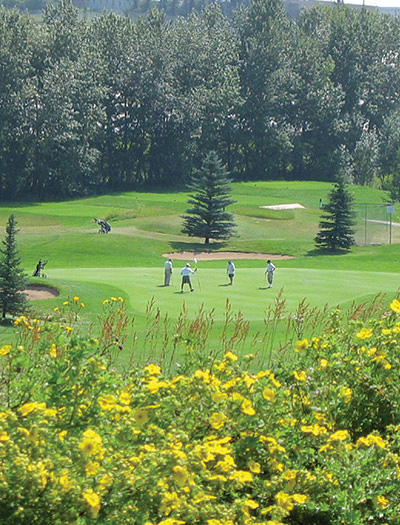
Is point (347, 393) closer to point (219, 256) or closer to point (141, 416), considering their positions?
point (141, 416)

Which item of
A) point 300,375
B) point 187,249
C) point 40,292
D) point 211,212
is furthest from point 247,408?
point 211,212

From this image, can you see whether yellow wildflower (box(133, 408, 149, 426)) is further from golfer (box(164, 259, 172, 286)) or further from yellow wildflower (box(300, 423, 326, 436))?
golfer (box(164, 259, 172, 286))

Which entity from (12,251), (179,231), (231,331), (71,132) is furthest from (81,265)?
(71,132)

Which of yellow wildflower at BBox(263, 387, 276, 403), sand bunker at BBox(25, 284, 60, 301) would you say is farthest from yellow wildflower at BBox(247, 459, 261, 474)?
sand bunker at BBox(25, 284, 60, 301)

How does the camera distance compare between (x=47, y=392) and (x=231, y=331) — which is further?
(x=231, y=331)

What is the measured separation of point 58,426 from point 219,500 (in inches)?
43.1

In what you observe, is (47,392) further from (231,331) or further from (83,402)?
(231,331)

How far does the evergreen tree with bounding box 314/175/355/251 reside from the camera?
4878 cm

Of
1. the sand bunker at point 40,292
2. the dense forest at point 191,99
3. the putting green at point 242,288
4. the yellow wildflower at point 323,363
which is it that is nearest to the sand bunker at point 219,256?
the putting green at point 242,288

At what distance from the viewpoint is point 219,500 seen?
5.52 meters

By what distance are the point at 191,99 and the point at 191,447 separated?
75050mm

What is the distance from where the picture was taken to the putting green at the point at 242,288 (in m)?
22.1

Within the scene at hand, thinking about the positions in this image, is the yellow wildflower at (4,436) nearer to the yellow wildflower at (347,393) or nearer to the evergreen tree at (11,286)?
the yellow wildflower at (347,393)

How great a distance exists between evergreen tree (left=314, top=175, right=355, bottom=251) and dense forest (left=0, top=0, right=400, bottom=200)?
2195 centimetres
